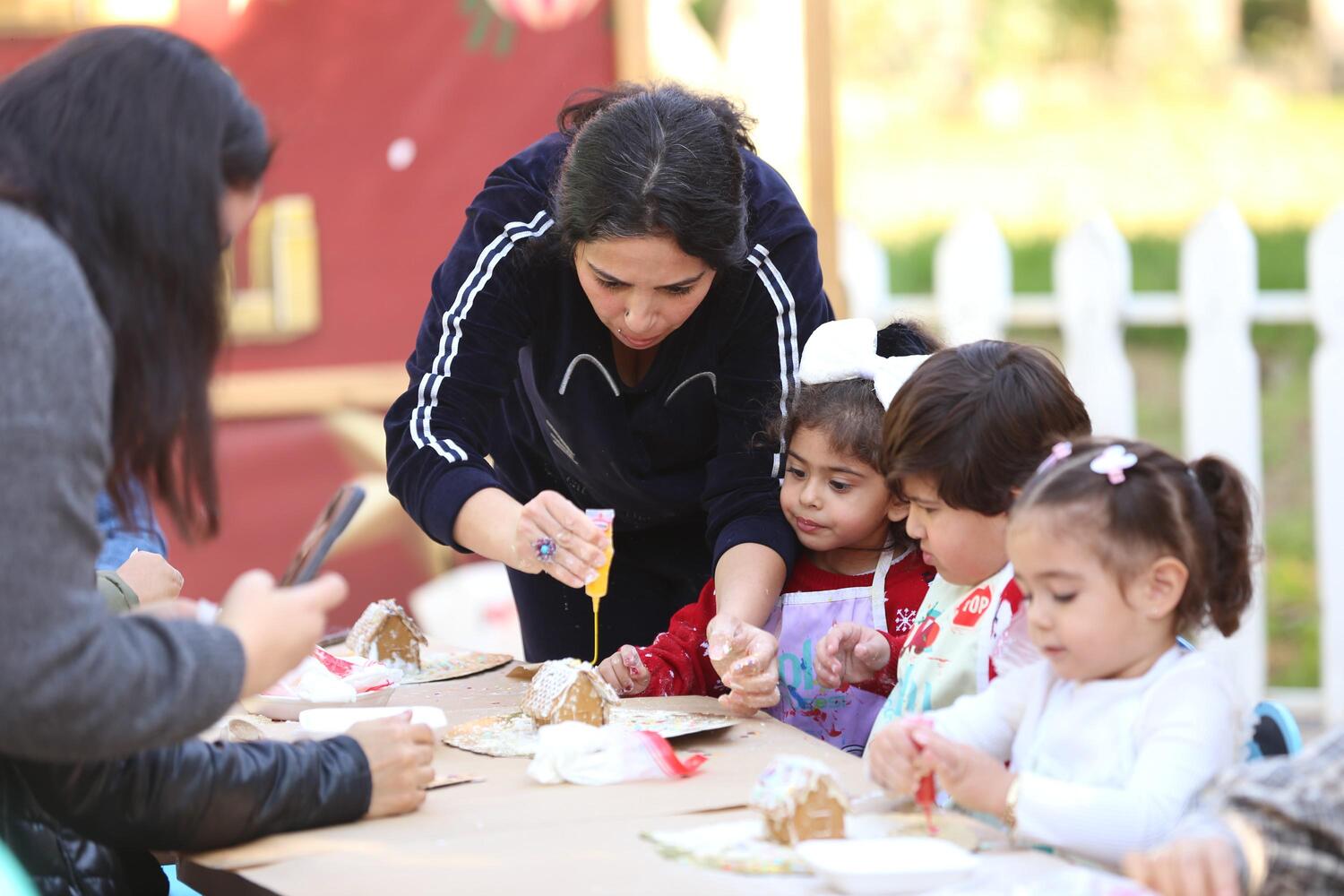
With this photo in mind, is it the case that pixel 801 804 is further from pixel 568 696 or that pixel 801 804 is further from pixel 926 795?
pixel 568 696

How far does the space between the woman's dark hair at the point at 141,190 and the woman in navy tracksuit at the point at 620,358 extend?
30.2 inches

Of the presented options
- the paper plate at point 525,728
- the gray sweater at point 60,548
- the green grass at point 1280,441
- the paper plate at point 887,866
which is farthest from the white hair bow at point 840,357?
the green grass at point 1280,441

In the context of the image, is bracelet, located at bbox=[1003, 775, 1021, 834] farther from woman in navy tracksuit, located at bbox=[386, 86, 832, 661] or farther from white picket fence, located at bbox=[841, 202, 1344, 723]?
white picket fence, located at bbox=[841, 202, 1344, 723]

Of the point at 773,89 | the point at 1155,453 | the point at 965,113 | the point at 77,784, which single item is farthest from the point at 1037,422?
the point at 965,113

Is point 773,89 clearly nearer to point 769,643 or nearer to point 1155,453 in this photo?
→ point 769,643

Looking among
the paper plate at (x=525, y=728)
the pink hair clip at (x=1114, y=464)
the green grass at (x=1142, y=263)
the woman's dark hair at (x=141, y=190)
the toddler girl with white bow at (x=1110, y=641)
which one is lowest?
the paper plate at (x=525, y=728)

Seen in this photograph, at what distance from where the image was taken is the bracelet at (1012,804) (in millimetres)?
1655

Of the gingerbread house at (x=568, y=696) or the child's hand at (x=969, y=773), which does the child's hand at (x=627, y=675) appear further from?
the child's hand at (x=969, y=773)

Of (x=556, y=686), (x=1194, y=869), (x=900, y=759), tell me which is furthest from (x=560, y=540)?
(x=1194, y=869)

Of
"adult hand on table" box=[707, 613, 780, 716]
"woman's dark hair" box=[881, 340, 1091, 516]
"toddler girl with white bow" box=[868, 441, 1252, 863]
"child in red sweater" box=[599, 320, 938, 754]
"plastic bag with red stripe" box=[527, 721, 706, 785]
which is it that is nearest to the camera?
"toddler girl with white bow" box=[868, 441, 1252, 863]

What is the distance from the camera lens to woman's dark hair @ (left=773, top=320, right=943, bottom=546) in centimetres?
253

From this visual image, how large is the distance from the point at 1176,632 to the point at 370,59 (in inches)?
132

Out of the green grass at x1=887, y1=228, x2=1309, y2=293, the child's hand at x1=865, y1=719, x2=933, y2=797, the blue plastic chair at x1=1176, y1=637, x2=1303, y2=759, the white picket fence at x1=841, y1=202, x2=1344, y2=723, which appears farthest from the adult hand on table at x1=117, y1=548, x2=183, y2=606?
the green grass at x1=887, y1=228, x2=1309, y2=293

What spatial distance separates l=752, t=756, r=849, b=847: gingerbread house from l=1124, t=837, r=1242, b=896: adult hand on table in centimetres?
34
